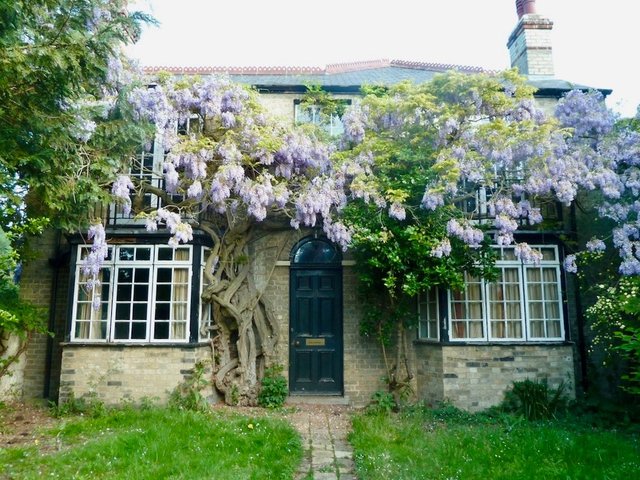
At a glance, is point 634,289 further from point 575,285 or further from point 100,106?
point 100,106

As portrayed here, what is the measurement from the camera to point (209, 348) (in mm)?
9367

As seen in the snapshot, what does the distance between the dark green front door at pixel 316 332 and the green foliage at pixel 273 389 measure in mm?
446

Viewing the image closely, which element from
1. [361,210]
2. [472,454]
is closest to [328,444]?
[472,454]

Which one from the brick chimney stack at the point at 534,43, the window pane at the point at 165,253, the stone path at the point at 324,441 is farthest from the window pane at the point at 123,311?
the brick chimney stack at the point at 534,43

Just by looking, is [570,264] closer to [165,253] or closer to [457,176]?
[457,176]

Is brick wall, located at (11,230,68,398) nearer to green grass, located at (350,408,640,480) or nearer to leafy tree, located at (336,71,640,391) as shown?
leafy tree, located at (336,71,640,391)

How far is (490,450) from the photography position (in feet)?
20.0

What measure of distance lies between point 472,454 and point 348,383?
13.1 ft

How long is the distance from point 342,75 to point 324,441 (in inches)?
355

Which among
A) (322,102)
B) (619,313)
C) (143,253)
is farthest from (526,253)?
(143,253)

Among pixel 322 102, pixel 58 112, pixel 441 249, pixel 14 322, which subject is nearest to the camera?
pixel 58 112

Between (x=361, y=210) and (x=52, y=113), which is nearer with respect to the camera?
(x=52, y=113)

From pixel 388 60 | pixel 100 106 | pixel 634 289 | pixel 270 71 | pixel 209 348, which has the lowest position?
pixel 209 348

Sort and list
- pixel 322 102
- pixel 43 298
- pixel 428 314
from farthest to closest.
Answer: pixel 322 102 → pixel 43 298 → pixel 428 314
